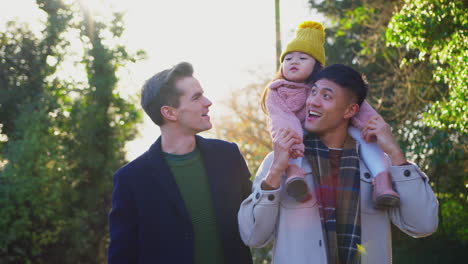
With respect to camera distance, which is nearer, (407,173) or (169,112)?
(407,173)

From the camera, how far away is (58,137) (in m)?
19.2

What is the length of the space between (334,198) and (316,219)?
166 mm

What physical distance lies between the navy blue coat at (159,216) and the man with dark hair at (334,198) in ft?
2.53

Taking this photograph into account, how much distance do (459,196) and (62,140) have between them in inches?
558

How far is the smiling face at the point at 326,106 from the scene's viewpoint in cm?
313

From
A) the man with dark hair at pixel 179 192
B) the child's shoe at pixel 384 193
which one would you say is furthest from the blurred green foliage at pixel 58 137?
the child's shoe at pixel 384 193

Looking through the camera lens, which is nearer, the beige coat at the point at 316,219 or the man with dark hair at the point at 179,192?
the beige coat at the point at 316,219

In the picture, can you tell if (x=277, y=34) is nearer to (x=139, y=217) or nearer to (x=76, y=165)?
(x=139, y=217)

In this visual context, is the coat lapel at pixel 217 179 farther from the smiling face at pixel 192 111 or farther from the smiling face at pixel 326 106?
the smiling face at pixel 326 106

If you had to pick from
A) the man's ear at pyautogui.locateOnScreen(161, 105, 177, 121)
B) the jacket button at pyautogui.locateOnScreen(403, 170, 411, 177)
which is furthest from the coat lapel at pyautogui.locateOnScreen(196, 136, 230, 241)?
the jacket button at pyautogui.locateOnScreen(403, 170, 411, 177)

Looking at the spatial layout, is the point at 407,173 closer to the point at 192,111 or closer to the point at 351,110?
the point at 351,110

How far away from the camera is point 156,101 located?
4.27m

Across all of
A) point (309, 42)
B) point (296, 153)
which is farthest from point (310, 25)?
point (296, 153)

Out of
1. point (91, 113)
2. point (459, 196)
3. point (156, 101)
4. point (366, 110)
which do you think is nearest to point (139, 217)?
point (156, 101)
